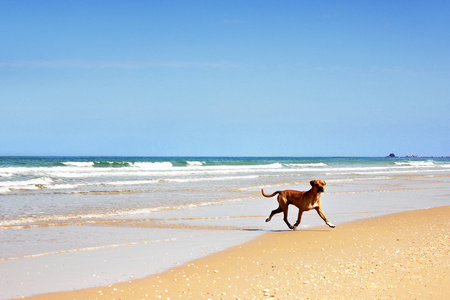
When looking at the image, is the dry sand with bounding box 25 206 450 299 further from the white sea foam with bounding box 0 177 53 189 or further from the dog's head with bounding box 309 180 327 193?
the white sea foam with bounding box 0 177 53 189

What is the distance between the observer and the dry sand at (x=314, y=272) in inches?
211

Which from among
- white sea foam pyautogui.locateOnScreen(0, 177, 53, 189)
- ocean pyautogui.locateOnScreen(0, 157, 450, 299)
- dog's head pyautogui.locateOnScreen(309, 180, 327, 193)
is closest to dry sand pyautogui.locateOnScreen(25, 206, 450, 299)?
ocean pyautogui.locateOnScreen(0, 157, 450, 299)

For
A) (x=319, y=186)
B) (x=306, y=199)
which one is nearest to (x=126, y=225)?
(x=306, y=199)

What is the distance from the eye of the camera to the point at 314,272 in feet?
20.3

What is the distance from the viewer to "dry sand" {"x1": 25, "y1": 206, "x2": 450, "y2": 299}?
5.36 meters

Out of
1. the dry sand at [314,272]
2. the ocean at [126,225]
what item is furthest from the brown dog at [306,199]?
the dry sand at [314,272]

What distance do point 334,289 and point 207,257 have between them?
2437mm

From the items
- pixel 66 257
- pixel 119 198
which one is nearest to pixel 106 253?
pixel 66 257

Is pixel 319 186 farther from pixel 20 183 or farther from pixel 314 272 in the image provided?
pixel 20 183

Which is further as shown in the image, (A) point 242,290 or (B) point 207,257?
(B) point 207,257

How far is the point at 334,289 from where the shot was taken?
17.7ft

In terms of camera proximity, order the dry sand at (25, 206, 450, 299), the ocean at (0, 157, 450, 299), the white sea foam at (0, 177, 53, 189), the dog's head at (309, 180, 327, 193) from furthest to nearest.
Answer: the white sea foam at (0, 177, 53, 189), the dog's head at (309, 180, 327, 193), the ocean at (0, 157, 450, 299), the dry sand at (25, 206, 450, 299)

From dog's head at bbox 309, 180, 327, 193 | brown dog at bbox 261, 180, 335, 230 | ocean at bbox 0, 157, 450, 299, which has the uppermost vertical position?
dog's head at bbox 309, 180, 327, 193

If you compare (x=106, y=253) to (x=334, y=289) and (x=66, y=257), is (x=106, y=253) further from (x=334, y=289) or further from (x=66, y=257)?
(x=334, y=289)
